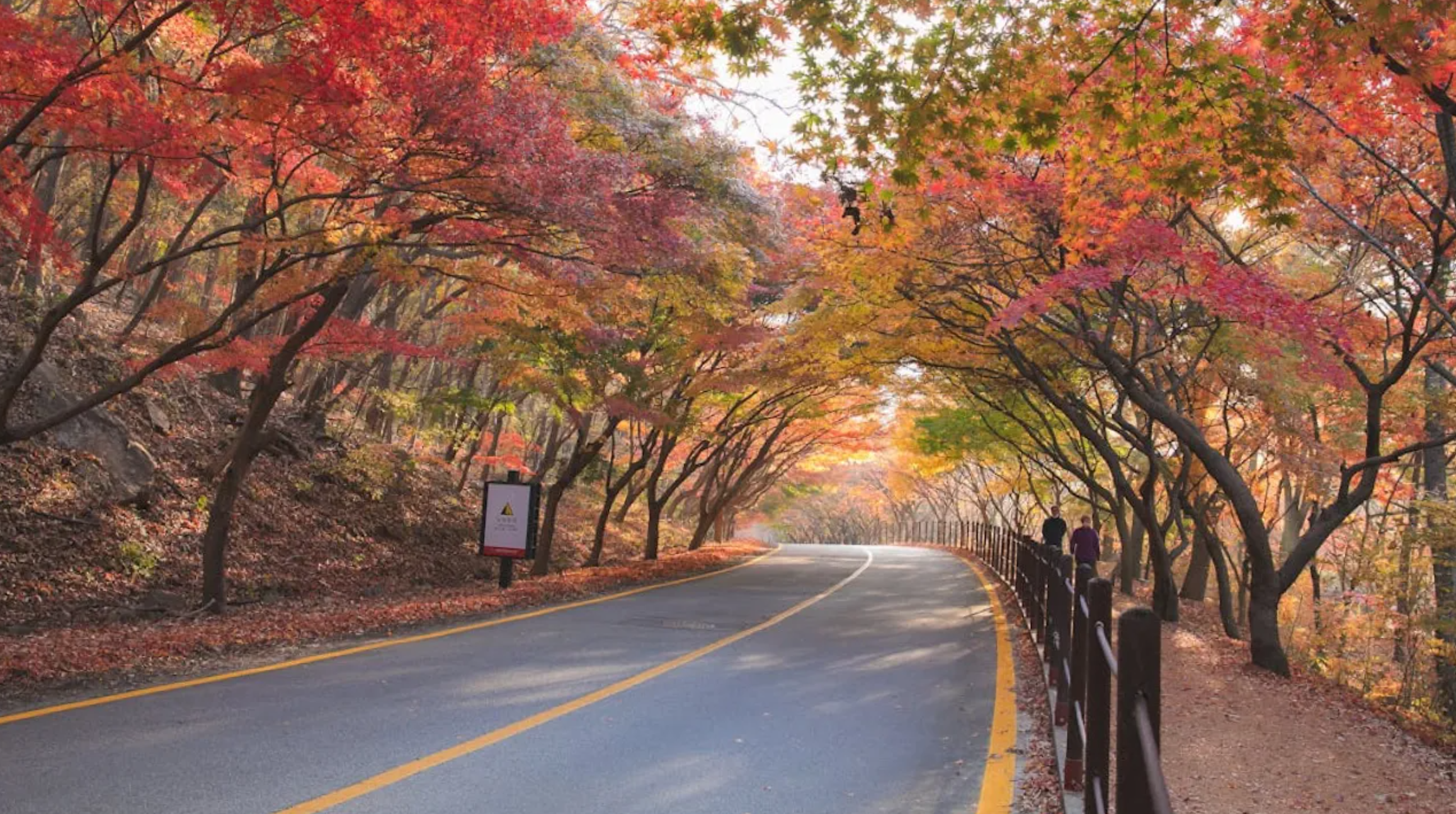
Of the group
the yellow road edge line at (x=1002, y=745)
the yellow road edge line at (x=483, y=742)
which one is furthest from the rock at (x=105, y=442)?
the yellow road edge line at (x=1002, y=745)

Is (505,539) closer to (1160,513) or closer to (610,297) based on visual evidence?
(610,297)

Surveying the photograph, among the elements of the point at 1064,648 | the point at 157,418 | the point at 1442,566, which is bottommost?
the point at 1064,648

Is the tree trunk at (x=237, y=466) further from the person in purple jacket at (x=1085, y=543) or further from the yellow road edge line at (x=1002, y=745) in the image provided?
the person in purple jacket at (x=1085, y=543)

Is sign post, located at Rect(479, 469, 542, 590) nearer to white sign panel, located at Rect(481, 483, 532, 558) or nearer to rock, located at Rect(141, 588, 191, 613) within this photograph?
white sign panel, located at Rect(481, 483, 532, 558)

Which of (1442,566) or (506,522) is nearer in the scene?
(506,522)

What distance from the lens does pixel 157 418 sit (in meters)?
15.8

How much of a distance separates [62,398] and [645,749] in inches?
484

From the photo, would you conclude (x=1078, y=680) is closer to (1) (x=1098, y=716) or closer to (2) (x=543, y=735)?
(1) (x=1098, y=716)

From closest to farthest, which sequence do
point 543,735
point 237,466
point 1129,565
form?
point 543,735 < point 237,466 < point 1129,565

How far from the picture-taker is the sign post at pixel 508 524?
13.9 metres

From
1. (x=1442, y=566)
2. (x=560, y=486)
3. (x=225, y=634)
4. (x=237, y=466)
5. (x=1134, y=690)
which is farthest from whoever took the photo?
(x=560, y=486)

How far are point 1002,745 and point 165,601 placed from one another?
10.1m

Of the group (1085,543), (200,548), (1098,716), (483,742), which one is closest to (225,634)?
(483,742)

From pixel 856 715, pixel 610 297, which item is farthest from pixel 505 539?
pixel 856 715
